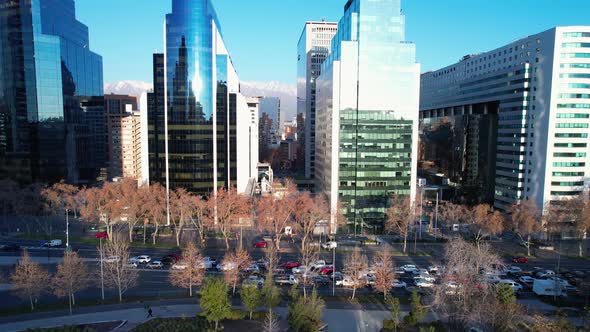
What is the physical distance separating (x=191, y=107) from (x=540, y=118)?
58.5 m

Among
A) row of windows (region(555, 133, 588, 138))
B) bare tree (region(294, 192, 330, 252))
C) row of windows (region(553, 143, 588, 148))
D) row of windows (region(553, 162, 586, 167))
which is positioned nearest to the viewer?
bare tree (region(294, 192, 330, 252))

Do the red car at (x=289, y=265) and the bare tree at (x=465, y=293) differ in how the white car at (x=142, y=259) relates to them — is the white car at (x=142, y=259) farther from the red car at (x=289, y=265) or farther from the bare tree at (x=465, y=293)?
the bare tree at (x=465, y=293)

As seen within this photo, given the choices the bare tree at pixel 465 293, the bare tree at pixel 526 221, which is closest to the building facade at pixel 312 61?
the bare tree at pixel 526 221

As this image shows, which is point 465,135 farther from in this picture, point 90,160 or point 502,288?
point 90,160

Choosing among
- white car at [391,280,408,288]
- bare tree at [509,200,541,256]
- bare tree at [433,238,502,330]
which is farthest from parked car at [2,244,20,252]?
bare tree at [509,200,541,256]

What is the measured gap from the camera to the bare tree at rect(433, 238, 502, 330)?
83.3 ft

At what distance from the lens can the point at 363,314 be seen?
3148 centimetres

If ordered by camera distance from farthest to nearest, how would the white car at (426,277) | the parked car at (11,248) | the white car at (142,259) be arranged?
the parked car at (11,248), the white car at (142,259), the white car at (426,277)

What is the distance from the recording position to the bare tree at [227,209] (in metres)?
52.7

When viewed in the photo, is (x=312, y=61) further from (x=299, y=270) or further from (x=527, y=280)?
(x=527, y=280)

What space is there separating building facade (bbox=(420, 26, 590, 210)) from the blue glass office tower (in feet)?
290

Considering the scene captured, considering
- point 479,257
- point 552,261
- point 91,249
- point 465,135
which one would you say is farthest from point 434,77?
point 91,249

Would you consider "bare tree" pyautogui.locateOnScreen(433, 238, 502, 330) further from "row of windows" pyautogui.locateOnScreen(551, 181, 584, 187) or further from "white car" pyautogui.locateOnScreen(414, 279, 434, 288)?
"row of windows" pyautogui.locateOnScreen(551, 181, 584, 187)

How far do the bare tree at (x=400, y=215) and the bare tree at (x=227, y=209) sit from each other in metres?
21.6
